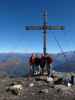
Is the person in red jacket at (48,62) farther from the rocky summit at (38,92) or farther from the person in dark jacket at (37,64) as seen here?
the rocky summit at (38,92)

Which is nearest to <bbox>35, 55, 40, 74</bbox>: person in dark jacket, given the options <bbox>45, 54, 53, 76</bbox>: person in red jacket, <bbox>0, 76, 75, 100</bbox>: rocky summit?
<bbox>45, 54, 53, 76</bbox>: person in red jacket

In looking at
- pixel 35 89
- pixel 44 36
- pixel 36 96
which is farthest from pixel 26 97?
pixel 44 36

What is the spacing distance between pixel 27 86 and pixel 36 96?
201 inches

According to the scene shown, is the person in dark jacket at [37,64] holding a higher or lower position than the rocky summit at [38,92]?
higher

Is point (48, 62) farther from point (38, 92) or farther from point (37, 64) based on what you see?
point (38, 92)

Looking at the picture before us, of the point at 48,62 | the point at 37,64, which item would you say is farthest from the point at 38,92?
the point at 37,64

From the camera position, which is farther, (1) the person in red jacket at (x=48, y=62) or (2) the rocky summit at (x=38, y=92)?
(1) the person in red jacket at (x=48, y=62)

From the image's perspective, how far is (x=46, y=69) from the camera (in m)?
45.2

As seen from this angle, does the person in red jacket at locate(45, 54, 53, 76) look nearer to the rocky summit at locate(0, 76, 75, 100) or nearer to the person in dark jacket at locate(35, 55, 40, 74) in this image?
the person in dark jacket at locate(35, 55, 40, 74)

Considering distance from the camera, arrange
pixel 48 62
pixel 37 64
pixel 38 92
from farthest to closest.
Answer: pixel 37 64 → pixel 48 62 → pixel 38 92

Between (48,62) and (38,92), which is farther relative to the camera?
(48,62)

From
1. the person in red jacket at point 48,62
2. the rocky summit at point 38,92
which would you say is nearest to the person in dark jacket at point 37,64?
the person in red jacket at point 48,62

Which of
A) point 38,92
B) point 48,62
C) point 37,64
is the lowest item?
point 38,92

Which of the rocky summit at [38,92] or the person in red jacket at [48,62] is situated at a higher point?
the person in red jacket at [48,62]
